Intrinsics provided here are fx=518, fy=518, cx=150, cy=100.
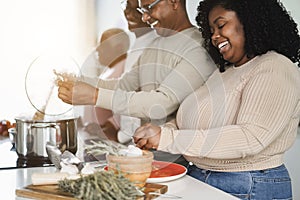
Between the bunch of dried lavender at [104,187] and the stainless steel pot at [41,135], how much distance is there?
579 millimetres

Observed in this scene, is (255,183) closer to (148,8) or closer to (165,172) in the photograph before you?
(165,172)

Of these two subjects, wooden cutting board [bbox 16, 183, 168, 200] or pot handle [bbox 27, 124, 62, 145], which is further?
pot handle [bbox 27, 124, 62, 145]

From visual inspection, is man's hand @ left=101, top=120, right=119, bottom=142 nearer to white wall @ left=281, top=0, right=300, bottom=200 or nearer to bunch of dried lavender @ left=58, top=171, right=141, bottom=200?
bunch of dried lavender @ left=58, top=171, right=141, bottom=200

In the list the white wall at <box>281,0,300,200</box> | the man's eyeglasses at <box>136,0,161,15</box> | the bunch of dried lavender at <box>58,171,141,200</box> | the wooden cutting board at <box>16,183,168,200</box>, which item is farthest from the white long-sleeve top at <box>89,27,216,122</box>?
the white wall at <box>281,0,300,200</box>

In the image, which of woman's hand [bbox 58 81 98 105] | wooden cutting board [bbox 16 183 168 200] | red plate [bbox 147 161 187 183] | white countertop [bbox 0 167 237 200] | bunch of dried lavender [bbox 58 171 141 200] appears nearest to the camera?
bunch of dried lavender [bbox 58 171 141 200]

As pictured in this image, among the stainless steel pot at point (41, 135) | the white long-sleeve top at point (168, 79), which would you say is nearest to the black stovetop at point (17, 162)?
the stainless steel pot at point (41, 135)

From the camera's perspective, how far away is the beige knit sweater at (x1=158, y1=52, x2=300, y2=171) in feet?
5.36

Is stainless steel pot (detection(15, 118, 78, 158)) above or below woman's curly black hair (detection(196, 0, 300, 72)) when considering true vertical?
below

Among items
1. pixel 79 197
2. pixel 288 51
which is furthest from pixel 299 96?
pixel 79 197

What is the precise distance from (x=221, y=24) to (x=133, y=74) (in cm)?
56

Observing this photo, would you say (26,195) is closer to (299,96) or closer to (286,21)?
(299,96)

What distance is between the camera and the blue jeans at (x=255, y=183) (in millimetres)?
1687

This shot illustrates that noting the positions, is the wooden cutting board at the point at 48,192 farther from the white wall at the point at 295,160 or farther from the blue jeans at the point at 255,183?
the white wall at the point at 295,160

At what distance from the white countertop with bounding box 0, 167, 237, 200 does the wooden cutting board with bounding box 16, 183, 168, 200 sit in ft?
0.11
